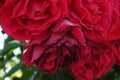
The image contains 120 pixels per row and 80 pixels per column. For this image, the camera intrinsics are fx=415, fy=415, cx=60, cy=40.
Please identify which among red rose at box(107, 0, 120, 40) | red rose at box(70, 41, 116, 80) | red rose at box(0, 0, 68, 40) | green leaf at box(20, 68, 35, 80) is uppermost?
red rose at box(0, 0, 68, 40)

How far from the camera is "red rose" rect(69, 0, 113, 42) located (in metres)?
0.74

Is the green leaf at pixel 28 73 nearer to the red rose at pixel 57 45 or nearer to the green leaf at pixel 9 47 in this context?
the green leaf at pixel 9 47

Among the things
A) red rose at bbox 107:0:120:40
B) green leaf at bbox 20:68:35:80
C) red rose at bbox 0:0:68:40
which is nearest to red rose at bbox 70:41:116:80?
red rose at bbox 107:0:120:40

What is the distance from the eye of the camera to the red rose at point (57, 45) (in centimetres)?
70

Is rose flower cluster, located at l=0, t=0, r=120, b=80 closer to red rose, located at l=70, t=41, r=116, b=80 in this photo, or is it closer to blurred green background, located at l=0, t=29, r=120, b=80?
red rose, located at l=70, t=41, r=116, b=80

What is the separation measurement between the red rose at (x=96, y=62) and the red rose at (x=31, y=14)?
13cm

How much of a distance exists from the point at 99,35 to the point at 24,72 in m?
0.66

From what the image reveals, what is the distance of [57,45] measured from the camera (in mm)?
698

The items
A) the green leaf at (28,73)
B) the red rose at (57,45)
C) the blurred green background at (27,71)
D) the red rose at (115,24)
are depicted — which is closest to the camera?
the red rose at (57,45)

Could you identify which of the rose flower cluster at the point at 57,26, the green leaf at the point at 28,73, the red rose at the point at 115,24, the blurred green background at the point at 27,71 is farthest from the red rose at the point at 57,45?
the green leaf at the point at 28,73

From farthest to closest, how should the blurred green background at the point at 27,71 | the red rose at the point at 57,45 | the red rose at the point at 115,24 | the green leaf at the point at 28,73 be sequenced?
the green leaf at the point at 28,73 < the blurred green background at the point at 27,71 < the red rose at the point at 115,24 < the red rose at the point at 57,45

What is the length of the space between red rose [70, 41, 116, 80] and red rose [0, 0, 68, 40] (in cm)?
13

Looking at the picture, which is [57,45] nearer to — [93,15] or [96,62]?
[93,15]

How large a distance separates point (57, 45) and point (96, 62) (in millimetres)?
227
